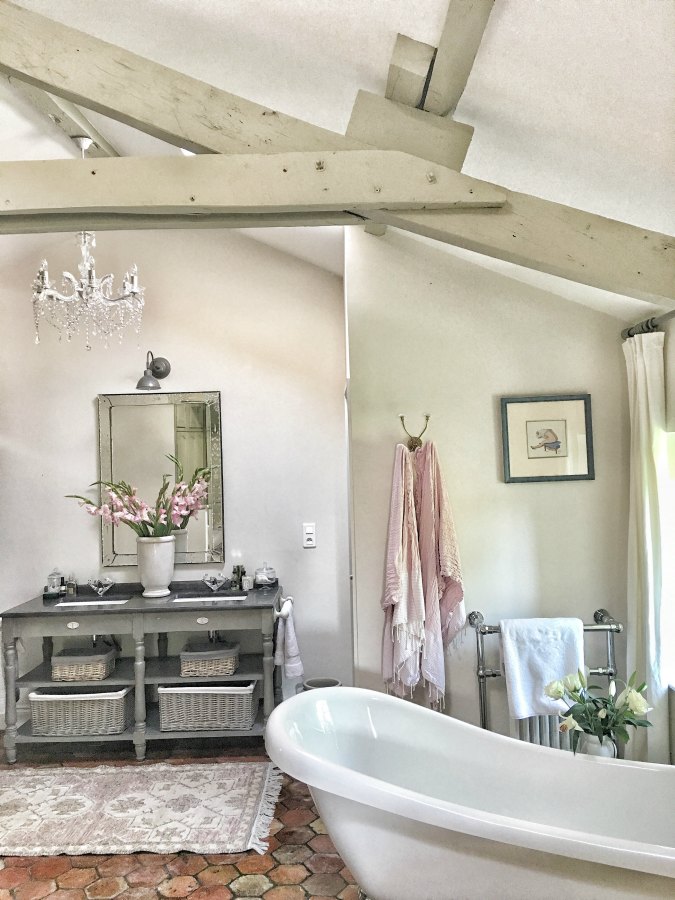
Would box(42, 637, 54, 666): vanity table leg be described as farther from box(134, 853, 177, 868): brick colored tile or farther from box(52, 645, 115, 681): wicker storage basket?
box(134, 853, 177, 868): brick colored tile

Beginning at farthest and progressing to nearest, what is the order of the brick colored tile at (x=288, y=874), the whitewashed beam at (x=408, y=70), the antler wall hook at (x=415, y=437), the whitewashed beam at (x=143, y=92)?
the antler wall hook at (x=415, y=437) < the brick colored tile at (x=288, y=874) < the whitewashed beam at (x=143, y=92) < the whitewashed beam at (x=408, y=70)

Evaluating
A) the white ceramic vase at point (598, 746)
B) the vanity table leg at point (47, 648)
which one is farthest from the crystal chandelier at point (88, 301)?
the white ceramic vase at point (598, 746)

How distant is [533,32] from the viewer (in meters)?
1.82

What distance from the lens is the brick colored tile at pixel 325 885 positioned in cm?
256

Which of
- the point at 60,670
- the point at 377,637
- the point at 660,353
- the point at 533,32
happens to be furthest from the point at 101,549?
the point at 533,32

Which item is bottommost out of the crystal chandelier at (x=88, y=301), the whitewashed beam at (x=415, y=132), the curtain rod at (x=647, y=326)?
the curtain rod at (x=647, y=326)

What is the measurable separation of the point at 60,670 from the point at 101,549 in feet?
2.42

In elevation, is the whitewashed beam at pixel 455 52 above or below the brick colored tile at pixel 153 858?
above

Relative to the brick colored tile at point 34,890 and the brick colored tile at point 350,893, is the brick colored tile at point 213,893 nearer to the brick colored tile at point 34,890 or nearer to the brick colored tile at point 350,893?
the brick colored tile at point 350,893

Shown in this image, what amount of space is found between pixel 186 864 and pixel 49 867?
0.51m

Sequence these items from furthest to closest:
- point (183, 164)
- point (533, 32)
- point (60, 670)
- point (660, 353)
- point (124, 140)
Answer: point (60, 670) < point (124, 140) < point (660, 353) < point (183, 164) < point (533, 32)

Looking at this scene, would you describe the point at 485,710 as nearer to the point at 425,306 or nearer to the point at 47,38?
the point at 425,306

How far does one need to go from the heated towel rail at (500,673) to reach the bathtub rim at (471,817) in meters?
0.66

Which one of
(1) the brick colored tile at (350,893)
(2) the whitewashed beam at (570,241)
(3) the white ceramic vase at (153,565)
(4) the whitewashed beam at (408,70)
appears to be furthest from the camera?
(3) the white ceramic vase at (153,565)
